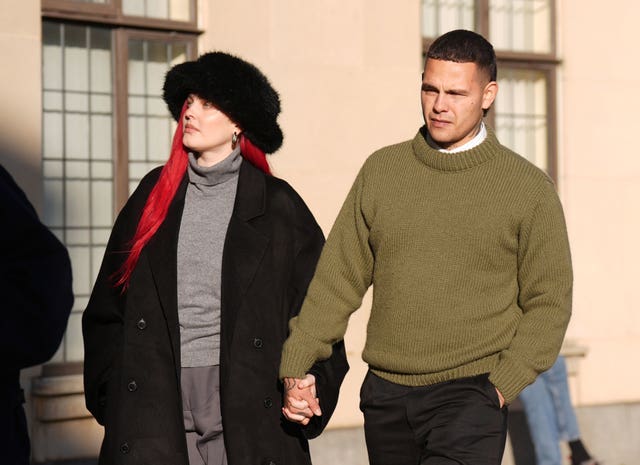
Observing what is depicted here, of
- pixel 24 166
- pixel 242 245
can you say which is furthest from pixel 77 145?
pixel 242 245

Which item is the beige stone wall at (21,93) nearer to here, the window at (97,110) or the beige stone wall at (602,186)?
the window at (97,110)

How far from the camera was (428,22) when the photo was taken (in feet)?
29.5

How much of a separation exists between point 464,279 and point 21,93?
374 centimetres

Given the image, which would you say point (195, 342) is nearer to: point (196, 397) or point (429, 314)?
point (196, 397)

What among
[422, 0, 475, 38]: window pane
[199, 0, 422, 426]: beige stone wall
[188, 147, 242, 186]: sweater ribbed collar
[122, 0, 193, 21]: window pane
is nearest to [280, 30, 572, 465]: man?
[188, 147, 242, 186]: sweater ribbed collar

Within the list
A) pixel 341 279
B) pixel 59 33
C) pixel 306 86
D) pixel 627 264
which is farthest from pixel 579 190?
pixel 341 279

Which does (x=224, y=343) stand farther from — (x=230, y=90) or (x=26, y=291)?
(x=26, y=291)

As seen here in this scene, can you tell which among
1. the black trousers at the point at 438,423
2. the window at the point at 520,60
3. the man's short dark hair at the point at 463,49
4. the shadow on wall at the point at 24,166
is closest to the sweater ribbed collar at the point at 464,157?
the man's short dark hair at the point at 463,49

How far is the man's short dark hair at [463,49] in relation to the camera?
433cm

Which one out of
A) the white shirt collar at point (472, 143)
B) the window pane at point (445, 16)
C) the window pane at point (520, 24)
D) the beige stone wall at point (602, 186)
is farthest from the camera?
the window pane at point (520, 24)

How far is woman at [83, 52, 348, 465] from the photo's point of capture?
4.27 metres

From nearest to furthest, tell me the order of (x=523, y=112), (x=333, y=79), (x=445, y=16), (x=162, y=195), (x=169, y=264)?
(x=169, y=264) < (x=162, y=195) < (x=333, y=79) < (x=445, y=16) < (x=523, y=112)

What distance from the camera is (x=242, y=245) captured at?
439 cm

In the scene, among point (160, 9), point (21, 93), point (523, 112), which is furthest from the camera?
point (523, 112)
